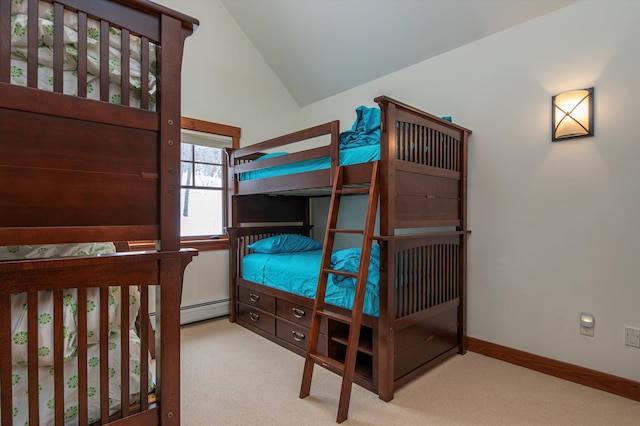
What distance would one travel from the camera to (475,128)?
9.17ft

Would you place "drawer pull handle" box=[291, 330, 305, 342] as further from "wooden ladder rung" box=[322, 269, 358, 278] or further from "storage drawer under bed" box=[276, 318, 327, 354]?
"wooden ladder rung" box=[322, 269, 358, 278]

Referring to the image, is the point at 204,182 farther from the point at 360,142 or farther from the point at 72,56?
the point at 72,56

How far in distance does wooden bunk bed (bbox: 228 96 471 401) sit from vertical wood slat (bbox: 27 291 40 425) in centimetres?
163

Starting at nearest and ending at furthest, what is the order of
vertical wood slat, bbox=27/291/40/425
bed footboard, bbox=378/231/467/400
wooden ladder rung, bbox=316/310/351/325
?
vertical wood slat, bbox=27/291/40/425
wooden ladder rung, bbox=316/310/351/325
bed footboard, bbox=378/231/467/400

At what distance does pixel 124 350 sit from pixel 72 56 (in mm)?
965

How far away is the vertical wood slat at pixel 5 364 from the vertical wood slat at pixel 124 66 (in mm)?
688

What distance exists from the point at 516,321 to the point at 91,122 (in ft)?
9.66

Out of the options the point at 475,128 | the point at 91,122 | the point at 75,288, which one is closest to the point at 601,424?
the point at 475,128

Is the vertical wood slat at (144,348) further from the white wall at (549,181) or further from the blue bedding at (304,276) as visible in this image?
the white wall at (549,181)

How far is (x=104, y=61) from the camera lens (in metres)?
1.04

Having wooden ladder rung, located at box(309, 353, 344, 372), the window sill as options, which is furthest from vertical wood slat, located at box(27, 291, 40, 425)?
the window sill

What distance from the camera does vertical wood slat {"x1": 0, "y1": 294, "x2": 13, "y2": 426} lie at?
0.95 m

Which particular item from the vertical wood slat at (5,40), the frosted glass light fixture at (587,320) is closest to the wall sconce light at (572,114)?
the frosted glass light fixture at (587,320)

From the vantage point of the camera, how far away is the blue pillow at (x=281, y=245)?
3.44 metres
